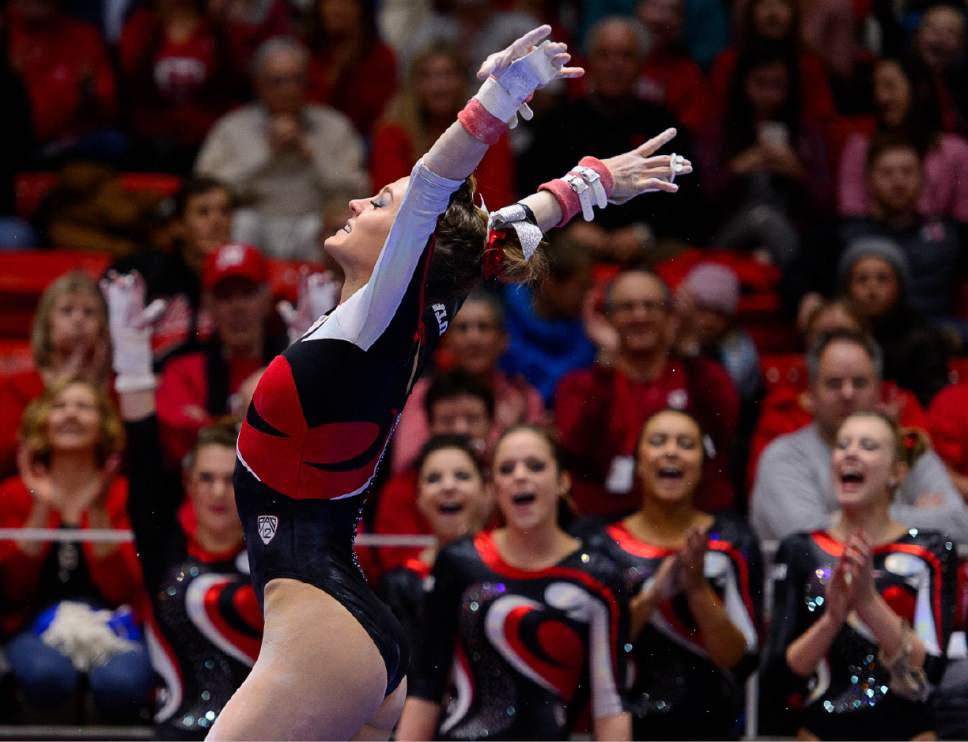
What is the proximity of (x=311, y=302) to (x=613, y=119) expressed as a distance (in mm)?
1903

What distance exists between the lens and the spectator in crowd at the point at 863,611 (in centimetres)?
478

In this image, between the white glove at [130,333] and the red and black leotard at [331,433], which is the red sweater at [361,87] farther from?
the red and black leotard at [331,433]

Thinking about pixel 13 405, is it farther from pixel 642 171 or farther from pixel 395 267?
pixel 395 267

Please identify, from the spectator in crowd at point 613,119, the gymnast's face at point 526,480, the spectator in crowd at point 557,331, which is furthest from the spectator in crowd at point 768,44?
the gymnast's face at point 526,480

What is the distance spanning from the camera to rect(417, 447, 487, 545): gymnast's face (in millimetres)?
5273

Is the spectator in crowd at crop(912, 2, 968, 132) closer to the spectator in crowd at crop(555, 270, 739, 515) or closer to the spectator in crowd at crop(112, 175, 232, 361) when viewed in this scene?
the spectator in crowd at crop(555, 270, 739, 515)

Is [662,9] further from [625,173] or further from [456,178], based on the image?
[456,178]

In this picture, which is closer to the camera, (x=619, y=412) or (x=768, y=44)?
(x=619, y=412)

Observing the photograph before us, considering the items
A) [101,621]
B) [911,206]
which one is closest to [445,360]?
[101,621]

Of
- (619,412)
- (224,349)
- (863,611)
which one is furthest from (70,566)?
(863,611)

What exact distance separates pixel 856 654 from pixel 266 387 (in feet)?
7.40

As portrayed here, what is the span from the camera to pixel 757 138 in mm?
7461

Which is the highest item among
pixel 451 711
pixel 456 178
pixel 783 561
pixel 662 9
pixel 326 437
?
pixel 662 9

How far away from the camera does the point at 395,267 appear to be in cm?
336
